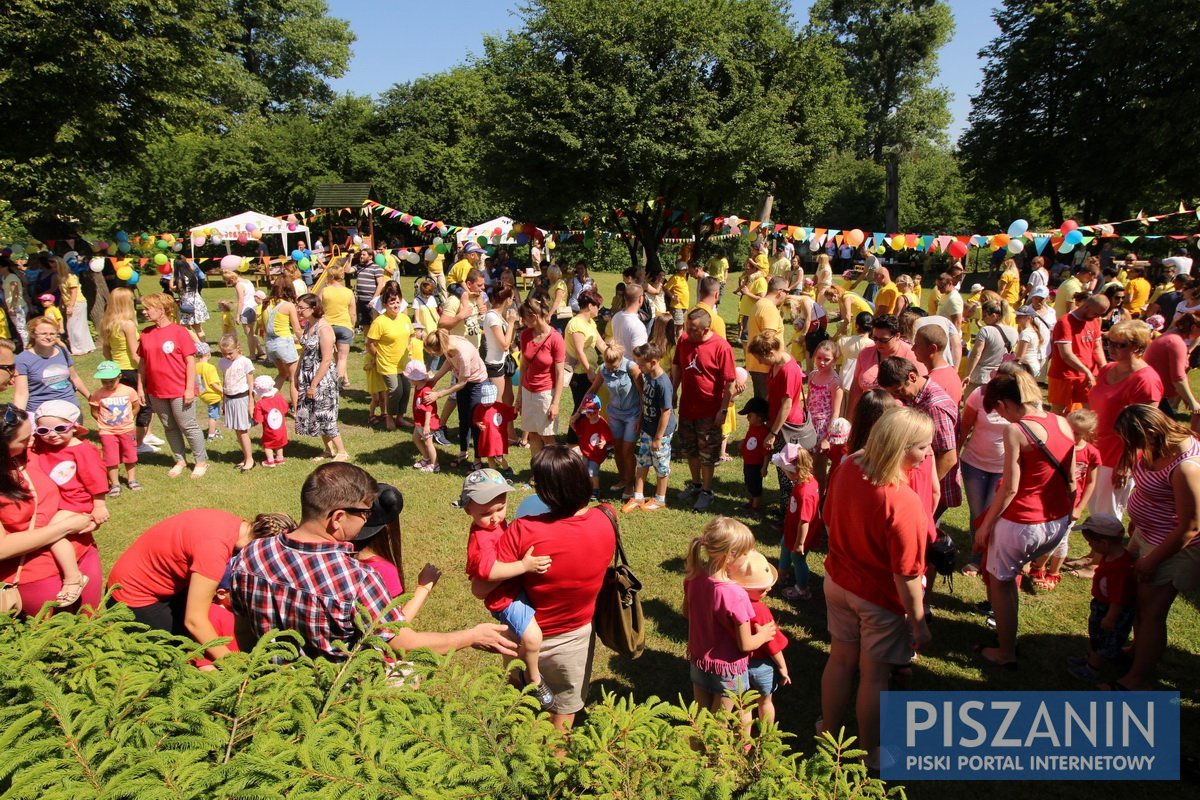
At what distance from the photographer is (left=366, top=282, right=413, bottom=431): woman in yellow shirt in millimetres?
8570

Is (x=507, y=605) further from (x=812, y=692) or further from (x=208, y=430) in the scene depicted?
(x=208, y=430)

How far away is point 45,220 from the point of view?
19766mm

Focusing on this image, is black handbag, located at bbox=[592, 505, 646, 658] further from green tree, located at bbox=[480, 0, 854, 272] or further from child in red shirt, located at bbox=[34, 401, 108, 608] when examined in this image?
green tree, located at bbox=[480, 0, 854, 272]

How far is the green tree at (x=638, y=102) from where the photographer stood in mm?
16969

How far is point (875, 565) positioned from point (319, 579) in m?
2.25

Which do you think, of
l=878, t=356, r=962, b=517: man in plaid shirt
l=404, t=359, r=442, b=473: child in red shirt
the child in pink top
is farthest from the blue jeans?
l=404, t=359, r=442, b=473: child in red shirt

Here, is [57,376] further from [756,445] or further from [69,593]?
[756,445]

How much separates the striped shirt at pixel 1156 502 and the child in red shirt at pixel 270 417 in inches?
279

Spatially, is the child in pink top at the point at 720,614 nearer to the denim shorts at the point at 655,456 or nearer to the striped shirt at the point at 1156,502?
the striped shirt at the point at 1156,502

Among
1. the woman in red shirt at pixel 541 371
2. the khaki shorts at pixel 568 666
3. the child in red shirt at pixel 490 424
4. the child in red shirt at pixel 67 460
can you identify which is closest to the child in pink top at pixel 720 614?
the khaki shorts at pixel 568 666

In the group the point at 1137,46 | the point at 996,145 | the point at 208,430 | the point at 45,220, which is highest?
the point at 1137,46

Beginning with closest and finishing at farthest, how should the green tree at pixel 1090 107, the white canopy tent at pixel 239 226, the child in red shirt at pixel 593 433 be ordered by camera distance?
the child in red shirt at pixel 593 433
the green tree at pixel 1090 107
the white canopy tent at pixel 239 226

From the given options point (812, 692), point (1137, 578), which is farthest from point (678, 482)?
point (1137, 578)

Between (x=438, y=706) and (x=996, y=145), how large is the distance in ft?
107
